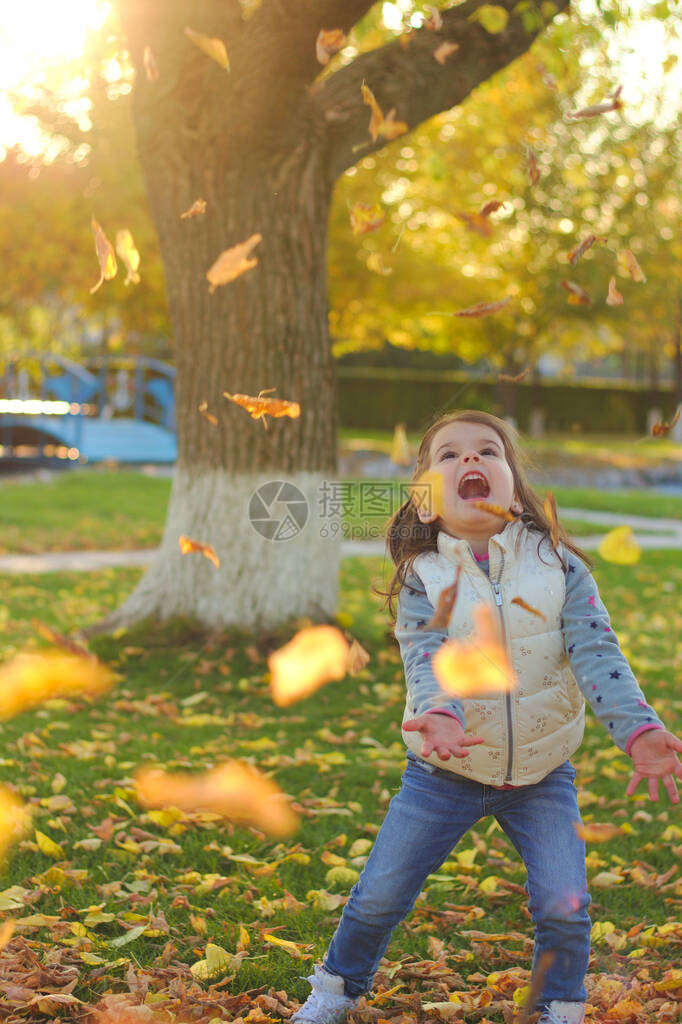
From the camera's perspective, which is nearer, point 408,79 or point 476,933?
point 476,933

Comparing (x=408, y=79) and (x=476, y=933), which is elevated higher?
(x=408, y=79)

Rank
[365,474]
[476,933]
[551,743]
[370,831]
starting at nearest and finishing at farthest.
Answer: [551,743] < [476,933] < [370,831] < [365,474]

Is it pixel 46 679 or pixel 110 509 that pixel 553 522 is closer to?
pixel 46 679

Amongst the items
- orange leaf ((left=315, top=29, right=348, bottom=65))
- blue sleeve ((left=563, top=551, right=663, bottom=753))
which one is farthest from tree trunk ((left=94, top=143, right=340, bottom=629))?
blue sleeve ((left=563, top=551, right=663, bottom=753))

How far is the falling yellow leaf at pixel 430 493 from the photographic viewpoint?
2391 millimetres

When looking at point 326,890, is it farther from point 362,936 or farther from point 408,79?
point 408,79

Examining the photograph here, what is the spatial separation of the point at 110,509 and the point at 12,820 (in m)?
9.40

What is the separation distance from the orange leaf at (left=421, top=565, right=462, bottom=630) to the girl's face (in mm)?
141

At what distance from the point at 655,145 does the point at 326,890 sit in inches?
862

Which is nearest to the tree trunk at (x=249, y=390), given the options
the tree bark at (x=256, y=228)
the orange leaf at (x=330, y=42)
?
the tree bark at (x=256, y=228)

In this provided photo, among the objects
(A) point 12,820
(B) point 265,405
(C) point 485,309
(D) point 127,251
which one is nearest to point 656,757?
(C) point 485,309

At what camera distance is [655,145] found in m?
21.9

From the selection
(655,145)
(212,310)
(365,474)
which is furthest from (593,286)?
(212,310)

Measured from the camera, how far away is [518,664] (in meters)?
2.28
